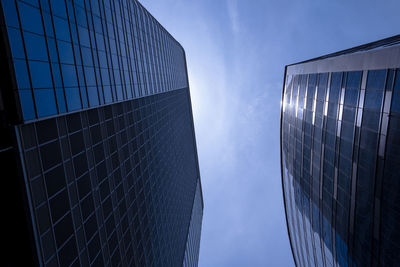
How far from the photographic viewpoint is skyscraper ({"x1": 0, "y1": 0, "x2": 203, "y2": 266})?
1249 cm

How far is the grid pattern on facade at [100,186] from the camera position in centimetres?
1424

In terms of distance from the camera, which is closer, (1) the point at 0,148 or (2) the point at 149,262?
(1) the point at 0,148

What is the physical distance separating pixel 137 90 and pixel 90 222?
21170 mm

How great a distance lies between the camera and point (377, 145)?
18609 mm

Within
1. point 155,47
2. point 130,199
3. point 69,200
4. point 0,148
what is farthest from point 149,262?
point 155,47

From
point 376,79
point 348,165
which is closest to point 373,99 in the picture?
point 376,79

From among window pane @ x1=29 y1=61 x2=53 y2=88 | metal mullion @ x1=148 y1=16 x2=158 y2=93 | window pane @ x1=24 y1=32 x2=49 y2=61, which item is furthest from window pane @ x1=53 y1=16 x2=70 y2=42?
metal mullion @ x1=148 y1=16 x2=158 y2=93

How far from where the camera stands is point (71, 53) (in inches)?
738

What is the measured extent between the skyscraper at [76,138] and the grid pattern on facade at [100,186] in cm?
9

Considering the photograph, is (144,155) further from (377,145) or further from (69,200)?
(377,145)

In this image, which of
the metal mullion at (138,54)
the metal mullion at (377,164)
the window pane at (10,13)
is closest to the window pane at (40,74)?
the window pane at (10,13)

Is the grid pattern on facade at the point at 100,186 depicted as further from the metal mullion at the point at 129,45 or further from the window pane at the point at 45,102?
the metal mullion at the point at 129,45

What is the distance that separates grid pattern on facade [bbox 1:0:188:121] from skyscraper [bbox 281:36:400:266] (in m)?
23.4

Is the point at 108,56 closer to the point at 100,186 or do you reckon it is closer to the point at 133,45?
the point at 133,45
